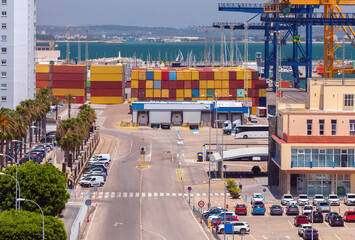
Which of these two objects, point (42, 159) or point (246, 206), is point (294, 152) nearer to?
point (246, 206)

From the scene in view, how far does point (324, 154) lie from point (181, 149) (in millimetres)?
36997

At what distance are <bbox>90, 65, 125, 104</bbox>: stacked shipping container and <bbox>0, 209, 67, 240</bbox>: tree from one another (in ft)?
376

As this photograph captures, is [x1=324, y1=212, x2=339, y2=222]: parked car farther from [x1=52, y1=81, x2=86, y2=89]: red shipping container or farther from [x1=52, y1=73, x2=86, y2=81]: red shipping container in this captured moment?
[x1=52, y1=81, x2=86, y2=89]: red shipping container

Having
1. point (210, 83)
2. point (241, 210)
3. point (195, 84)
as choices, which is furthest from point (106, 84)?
point (241, 210)

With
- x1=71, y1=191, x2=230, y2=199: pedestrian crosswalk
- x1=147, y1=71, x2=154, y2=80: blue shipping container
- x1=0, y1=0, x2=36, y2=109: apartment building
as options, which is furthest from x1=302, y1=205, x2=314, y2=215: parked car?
x1=147, y1=71, x2=154, y2=80: blue shipping container

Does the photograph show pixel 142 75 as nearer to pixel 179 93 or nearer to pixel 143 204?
pixel 179 93

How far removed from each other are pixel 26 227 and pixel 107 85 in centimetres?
11854

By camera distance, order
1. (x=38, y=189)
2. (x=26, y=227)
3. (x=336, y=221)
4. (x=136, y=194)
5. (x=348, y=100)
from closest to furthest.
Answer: (x=26, y=227) → (x=38, y=189) → (x=336, y=221) → (x=136, y=194) → (x=348, y=100)

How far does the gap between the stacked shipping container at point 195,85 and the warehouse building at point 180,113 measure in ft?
39.0

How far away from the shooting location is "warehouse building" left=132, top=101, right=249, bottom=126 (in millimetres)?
135500

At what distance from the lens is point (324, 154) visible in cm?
7688

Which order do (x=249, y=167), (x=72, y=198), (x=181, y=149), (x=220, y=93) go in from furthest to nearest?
(x=220, y=93) → (x=181, y=149) → (x=249, y=167) → (x=72, y=198)

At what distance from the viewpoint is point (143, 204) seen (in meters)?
74.6

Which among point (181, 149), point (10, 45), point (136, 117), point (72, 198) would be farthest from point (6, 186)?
point (136, 117)
